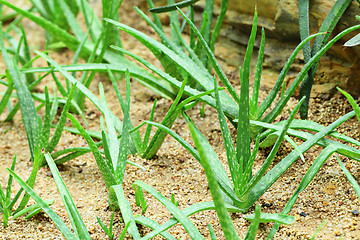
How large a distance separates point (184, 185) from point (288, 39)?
2.10ft

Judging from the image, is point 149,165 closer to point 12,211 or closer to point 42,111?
point 12,211

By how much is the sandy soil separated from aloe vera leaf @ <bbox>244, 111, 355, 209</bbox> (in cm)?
7

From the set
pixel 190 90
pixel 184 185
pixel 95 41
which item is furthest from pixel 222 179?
pixel 95 41

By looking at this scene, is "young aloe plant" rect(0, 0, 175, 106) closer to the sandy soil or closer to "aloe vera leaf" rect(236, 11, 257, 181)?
the sandy soil

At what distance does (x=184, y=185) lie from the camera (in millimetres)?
1195

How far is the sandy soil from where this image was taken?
103 centimetres

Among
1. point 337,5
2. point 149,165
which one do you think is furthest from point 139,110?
point 337,5

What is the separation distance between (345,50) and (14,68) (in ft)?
3.29

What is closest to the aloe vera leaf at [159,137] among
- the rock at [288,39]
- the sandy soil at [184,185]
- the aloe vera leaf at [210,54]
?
the sandy soil at [184,185]

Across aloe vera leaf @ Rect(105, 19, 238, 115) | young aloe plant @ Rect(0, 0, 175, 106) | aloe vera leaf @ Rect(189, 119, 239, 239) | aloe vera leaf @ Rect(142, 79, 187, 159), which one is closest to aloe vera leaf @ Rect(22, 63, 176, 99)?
young aloe plant @ Rect(0, 0, 175, 106)

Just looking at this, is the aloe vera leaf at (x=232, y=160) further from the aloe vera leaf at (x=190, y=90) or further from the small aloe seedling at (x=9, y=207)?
the small aloe seedling at (x=9, y=207)

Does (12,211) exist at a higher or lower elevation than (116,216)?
lower

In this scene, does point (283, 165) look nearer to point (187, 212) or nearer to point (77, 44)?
point (187, 212)

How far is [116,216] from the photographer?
110cm
